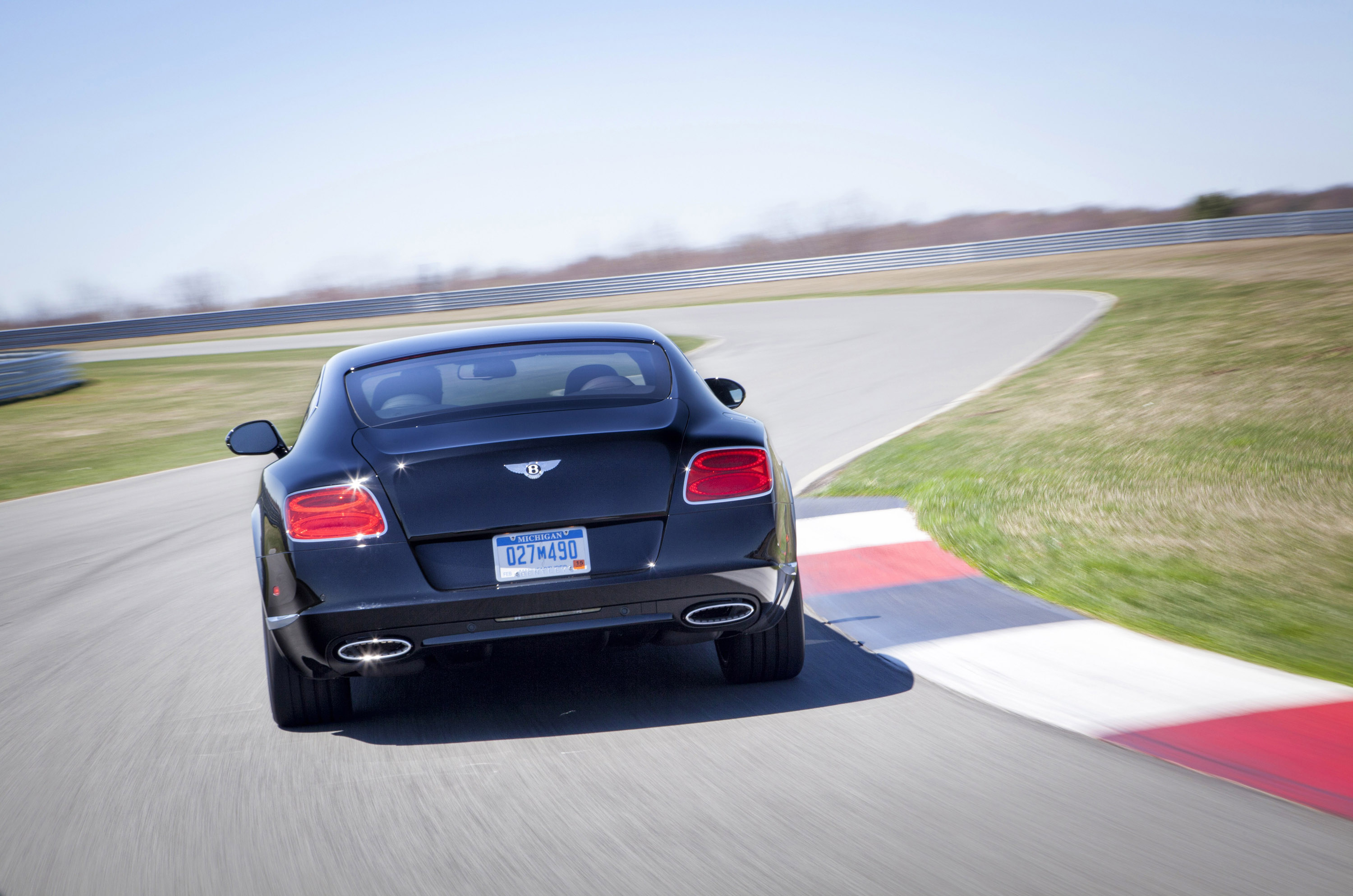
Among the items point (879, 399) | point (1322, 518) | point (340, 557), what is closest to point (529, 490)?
point (340, 557)

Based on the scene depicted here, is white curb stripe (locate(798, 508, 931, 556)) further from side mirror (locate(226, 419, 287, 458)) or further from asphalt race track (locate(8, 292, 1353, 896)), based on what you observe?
side mirror (locate(226, 419, 287, 458))

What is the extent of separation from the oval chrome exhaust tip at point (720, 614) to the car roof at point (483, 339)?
4.29ft

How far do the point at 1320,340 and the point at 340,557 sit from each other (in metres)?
13.1

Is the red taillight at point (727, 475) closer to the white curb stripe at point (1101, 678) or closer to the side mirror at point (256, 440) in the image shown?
the white curb stripe at point (1101, 678)

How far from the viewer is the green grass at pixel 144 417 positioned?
14078mm

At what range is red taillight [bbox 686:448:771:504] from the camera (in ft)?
13.0

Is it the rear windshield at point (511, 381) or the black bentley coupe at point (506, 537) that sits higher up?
the rear windshield at point (511, 381)

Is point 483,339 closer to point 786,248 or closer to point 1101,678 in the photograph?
point 1101,678

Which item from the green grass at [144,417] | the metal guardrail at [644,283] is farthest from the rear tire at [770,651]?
the metal guardrail at [644,283]

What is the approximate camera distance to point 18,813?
3592 millimetres

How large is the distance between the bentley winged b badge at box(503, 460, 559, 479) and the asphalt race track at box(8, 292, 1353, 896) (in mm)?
614

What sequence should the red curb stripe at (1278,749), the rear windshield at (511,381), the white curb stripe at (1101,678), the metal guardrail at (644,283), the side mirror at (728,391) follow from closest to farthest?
the red curb stripe at (1278,749) < the white curb stripe at (1101,678) < the rear windshield at (511,381) < the side mirror at (728,391) < the metal guardrail at (644,283)

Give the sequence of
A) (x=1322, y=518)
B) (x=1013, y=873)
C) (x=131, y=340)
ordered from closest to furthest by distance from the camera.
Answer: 1. (x=1013, y=873)
2. (x=1322, y=518)
3. (x=131, y=340)

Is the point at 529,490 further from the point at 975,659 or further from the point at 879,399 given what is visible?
the point at 879,399
